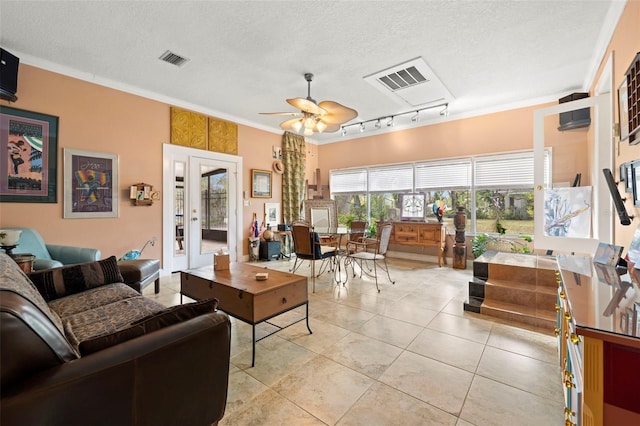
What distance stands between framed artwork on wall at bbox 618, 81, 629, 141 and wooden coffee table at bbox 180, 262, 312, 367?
9.55 feet

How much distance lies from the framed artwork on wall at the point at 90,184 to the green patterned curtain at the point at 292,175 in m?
3.40

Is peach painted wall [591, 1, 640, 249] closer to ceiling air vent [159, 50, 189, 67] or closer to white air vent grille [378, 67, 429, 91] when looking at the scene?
white air vent grille [378, 67, 429, 91]

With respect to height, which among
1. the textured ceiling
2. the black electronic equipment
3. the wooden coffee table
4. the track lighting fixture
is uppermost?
the track lighting fixture

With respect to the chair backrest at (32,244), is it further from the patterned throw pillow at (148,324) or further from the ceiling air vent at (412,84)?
the ceiling air vent at (412,84)

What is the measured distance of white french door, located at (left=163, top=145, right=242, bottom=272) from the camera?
459 centimetres

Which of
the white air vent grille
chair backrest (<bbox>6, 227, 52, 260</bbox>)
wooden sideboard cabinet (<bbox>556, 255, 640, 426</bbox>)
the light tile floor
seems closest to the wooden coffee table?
the light tile floor

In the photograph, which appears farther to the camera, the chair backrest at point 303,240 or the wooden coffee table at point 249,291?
the chair backrest at point 303,240

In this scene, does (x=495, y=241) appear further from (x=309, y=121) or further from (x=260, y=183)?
(x=260, y=183)

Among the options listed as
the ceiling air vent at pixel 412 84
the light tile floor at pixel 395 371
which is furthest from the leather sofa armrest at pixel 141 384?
the ceiling air vent at pixel 412 84

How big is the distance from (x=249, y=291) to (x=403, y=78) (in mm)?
3511

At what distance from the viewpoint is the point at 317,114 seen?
331 centimetres

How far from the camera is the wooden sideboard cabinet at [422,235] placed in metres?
5.10

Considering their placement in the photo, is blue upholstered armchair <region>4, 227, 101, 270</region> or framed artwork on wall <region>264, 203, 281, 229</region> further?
framed artwork on wall <region>264, 203, 281, 229</region>

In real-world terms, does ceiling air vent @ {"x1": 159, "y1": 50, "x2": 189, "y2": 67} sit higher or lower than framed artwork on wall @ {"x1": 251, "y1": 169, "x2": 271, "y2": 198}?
higher
